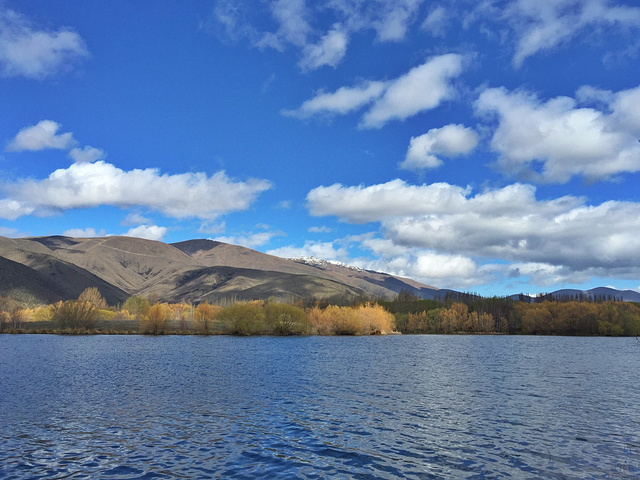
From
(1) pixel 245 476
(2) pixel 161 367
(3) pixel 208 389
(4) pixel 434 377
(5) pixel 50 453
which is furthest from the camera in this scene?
(2) pixel 161 367

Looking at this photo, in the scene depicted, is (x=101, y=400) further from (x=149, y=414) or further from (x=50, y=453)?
(x=50, y=453)

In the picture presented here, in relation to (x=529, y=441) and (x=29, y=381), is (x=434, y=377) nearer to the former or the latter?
(x=529, y=441)

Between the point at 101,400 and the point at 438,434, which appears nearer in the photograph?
the point at 438,434

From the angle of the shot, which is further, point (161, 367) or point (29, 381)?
point (161, 367)

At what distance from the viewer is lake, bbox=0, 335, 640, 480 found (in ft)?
92.9

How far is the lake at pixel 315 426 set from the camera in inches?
1115

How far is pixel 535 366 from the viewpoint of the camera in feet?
298

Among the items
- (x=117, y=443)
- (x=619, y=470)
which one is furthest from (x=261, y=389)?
(x=619, y=470)

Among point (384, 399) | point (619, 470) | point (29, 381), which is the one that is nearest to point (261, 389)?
→ point (384, 399)

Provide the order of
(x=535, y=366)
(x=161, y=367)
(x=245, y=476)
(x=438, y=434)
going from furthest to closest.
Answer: (x=535, y=366)
(x=161, y=367)
(x=438, y=434)
(x=245, y=476)

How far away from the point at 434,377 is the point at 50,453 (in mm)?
55995

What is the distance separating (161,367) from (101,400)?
3542 cm

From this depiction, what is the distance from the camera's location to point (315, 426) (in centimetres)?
3900

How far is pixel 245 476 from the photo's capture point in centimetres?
2658
